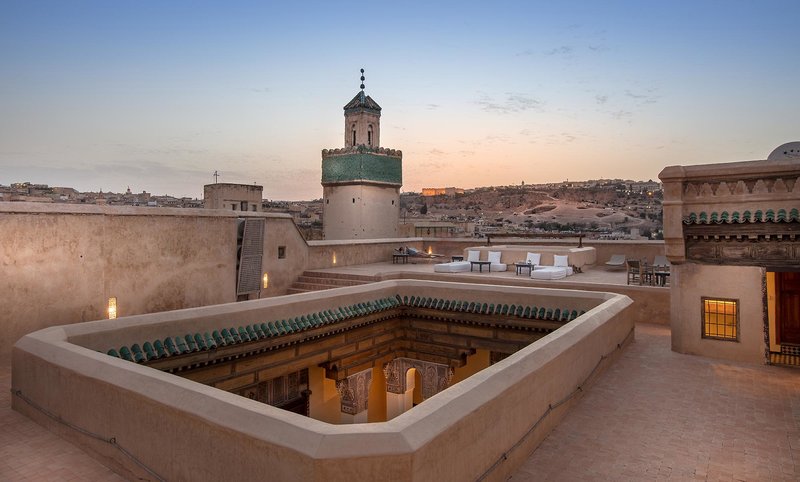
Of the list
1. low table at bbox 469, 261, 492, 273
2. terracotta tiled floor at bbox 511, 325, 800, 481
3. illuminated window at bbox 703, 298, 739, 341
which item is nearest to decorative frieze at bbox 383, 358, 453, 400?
terracotta tiled floor at bbox 511, 325, 800, 481

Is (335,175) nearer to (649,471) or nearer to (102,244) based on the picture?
(102,244)

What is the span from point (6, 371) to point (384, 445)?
31.4ft

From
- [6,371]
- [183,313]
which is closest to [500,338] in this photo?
[183,313]

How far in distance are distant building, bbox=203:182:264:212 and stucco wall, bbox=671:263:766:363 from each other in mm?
29612

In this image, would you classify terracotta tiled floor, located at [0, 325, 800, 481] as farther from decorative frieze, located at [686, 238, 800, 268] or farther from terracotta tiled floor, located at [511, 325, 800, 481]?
decorative frieze, located at [686, 238, 800, 268]

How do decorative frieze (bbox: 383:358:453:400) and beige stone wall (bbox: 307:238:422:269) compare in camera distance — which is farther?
beige stone wall (bbox: 307:238:422:269)

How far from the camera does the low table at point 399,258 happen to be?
81.1 ft

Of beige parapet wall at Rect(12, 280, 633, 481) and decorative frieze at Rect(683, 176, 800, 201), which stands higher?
decorative frieze at Rect(683, 176, 800, 201)

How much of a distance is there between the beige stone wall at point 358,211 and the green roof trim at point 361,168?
0.55 metres

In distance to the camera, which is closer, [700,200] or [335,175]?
[700,200]

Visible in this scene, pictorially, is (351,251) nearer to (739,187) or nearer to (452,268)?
(452,268)

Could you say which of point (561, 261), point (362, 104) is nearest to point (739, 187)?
point (561, 261)

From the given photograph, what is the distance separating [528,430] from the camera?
240 inches

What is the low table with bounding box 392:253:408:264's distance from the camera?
2472cm
